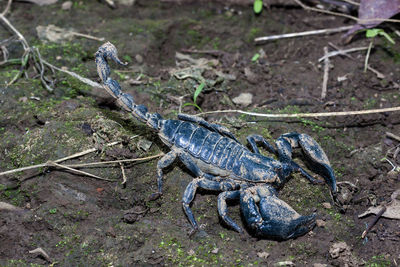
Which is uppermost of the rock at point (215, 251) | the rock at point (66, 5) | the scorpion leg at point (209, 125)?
the rock at point (66, 5)

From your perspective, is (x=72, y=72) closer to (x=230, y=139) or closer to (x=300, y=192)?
(x=230, y=139)

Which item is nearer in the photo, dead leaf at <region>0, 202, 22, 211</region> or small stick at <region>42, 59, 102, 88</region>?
dead leaf at <region>0, 202, 22, 211</region>

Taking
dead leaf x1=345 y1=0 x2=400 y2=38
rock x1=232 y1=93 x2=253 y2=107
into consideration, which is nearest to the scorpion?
rock x1=232 y1=93 x2=253 y2=107

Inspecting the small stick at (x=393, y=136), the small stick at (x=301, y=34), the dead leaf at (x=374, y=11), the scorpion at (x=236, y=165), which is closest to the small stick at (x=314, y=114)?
the small stick at (x=393, y=136)

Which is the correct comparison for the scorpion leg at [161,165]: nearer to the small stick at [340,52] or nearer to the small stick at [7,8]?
the small stick at [340,52]

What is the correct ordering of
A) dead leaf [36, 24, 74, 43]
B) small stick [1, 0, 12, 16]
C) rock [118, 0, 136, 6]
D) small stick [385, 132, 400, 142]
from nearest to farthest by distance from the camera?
small stick [385, 132, 400, 142] < dead leaf [36, 24, 74, 43] < small stick [1, 0, 12, 16] < rock [118, 0, 136, 6]

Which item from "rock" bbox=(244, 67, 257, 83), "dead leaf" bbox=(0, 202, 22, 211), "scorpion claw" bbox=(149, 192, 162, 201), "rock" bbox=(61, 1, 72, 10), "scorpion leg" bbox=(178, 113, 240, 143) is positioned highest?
"rock" bbox=(61, 1, 72, 10)

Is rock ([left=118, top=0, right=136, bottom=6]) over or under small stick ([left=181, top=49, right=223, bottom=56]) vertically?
over

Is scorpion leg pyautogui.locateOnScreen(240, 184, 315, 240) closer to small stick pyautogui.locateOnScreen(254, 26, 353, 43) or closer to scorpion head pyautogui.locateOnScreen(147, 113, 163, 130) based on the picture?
scorpion head pyautogui.locateOnScreen(147, 113, 163, 130)

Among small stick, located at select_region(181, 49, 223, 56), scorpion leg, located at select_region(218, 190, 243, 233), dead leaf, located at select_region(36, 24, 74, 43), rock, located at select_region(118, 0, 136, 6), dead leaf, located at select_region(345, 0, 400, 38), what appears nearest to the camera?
scorpion leg, located at select_region(218, 190, 243, 233)
